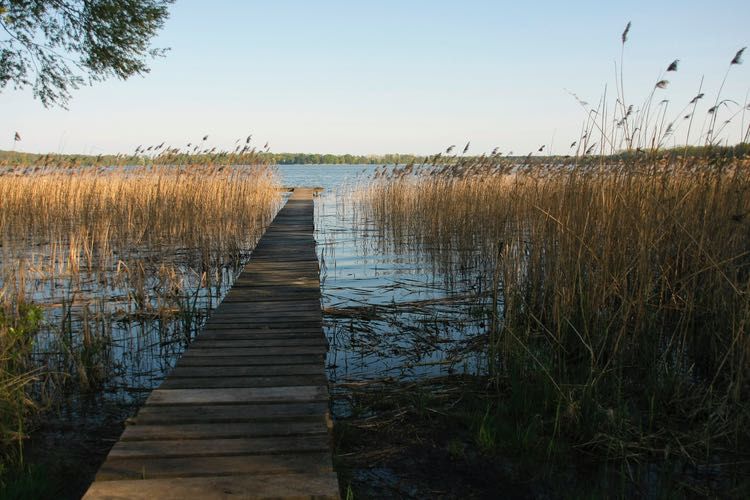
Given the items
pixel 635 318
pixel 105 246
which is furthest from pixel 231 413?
pixel 105 246

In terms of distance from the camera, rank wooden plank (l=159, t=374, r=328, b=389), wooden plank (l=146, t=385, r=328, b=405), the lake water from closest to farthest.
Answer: wooden plank (l=146, t=385, r=328, b=405), wooden plank (l=159, t=374, r=328, b=389), the lake water

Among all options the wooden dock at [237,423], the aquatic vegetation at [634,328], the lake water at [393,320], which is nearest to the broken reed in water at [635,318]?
the aquatic vegetation at [634,328]

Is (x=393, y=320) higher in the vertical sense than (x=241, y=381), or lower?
lower

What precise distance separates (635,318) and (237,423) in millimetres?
2901

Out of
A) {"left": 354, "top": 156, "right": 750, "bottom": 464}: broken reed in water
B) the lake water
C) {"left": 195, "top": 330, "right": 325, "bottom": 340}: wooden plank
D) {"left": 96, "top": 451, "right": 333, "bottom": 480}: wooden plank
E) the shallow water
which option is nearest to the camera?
{"left": 96, "top": 451, "right": 333, "bottom": 480}: wooden plank

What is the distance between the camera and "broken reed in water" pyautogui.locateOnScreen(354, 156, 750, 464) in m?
3.05

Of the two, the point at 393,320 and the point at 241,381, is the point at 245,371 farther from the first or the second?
the point at 393,320

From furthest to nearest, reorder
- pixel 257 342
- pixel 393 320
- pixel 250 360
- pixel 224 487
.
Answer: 1. pixel 393 320
2. pixel 257 342
3. pixel 250 360
4. pixel 224 487

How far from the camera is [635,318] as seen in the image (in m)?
3.99

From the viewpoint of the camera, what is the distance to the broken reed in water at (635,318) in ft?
10.0

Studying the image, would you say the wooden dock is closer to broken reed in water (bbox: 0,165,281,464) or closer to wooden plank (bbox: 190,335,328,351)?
wooden plank (bbox: 190,335,328,351)

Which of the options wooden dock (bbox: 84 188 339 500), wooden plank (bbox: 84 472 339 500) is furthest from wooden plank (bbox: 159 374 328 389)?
wooden plank (bbox: 84 472 339 500)

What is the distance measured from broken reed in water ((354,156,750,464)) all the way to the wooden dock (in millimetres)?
1301

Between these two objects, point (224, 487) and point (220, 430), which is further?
point (220, 430)
